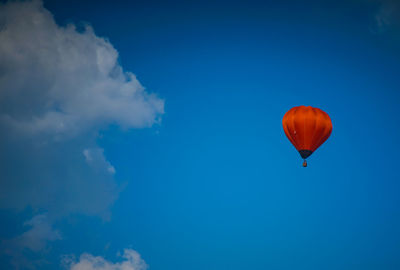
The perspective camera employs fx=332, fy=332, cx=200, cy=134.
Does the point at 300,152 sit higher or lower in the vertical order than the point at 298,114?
lower

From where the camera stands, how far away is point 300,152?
33.3 metres

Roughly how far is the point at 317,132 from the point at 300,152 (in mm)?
2583

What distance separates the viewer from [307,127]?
3231 centimetres

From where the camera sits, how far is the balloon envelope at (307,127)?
32312 millimetres

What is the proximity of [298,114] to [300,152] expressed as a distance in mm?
3854

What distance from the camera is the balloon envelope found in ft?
106

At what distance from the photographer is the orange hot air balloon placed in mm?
32312

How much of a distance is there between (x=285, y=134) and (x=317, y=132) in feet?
10.9

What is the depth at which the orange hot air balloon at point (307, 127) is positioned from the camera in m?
32.3

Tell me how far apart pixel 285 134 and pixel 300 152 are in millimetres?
2511

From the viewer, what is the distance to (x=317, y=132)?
32.5 metres

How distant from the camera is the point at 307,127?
32.3m
